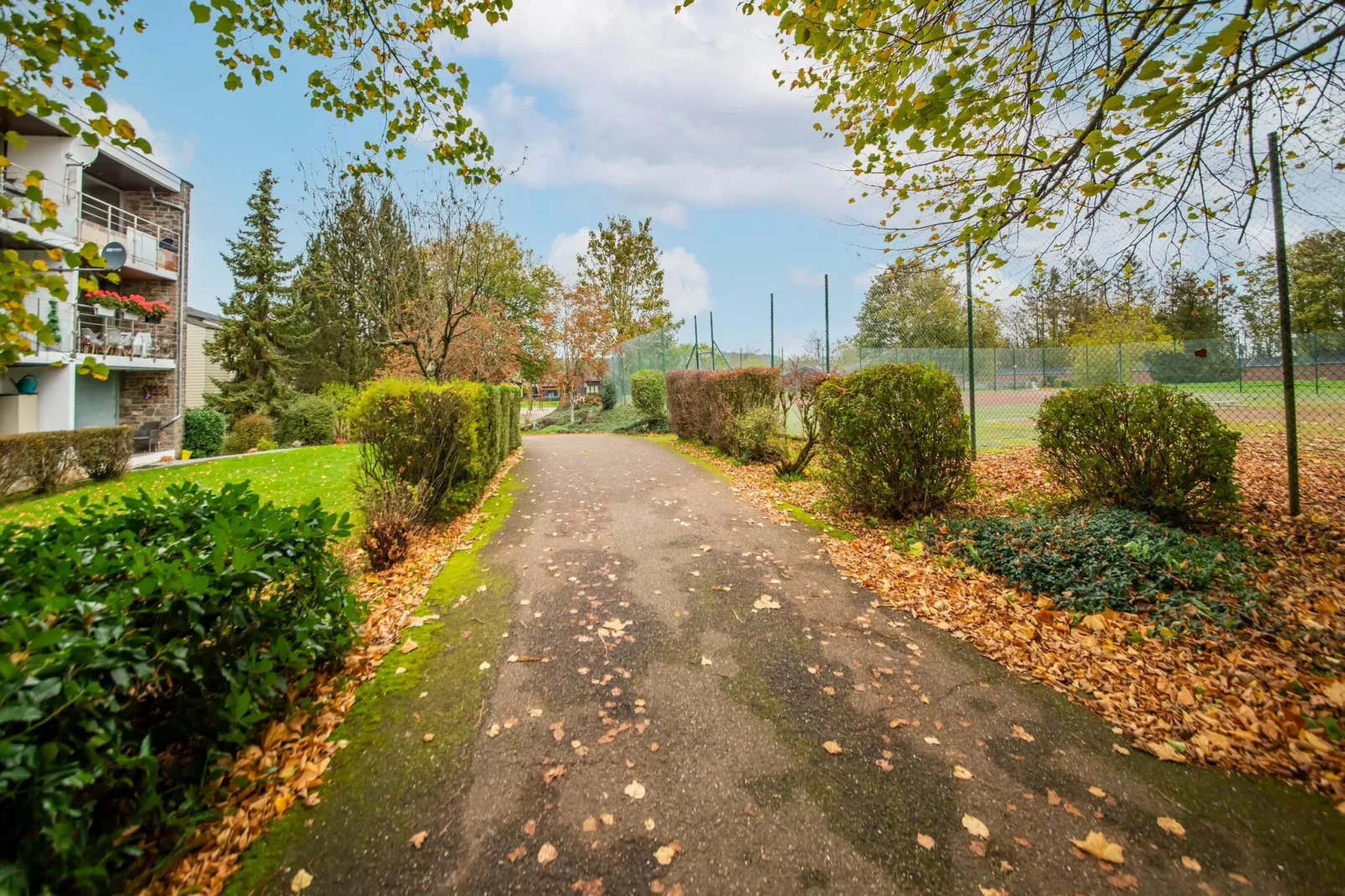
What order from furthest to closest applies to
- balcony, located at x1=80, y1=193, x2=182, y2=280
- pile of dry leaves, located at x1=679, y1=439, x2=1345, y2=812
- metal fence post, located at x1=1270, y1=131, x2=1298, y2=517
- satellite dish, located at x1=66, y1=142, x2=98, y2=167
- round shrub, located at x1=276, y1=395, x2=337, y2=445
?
round shrub, located at x1=276, y1=395, x2=337, y2=445 → balcony, located at x1=80, y1=193, x2=182, y2=280 → satellite dish, located at x1=66, y1=142, x2=98, y2=167 → metal fence post, located at x1=1270, y1=131, x2=1298, y2=517 → pile of dry leaves, located at x1=679, y1=439, x2=1345, y2=812

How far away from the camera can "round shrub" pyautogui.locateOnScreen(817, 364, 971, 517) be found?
5.47 metres

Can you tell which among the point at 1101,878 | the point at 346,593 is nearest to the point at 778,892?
the point at 1101,878

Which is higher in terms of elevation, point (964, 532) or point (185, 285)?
point (185, 285)

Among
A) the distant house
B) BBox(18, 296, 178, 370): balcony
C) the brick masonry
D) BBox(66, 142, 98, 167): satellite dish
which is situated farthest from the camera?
the distant house

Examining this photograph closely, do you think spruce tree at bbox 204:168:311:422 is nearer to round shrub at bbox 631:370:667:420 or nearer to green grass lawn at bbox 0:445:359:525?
green grass lawn at bbox 0:445:359:525

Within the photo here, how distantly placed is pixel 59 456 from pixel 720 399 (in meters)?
12.6

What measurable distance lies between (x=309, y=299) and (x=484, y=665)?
32497 millimetres

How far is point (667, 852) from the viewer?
1993mm

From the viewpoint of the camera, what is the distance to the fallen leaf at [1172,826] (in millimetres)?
2023

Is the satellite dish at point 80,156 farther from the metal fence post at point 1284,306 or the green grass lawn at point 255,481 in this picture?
the metal fence post at point 1284,306

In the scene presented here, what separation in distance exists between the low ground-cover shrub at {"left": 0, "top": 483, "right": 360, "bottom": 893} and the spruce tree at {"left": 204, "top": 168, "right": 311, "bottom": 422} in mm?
23846

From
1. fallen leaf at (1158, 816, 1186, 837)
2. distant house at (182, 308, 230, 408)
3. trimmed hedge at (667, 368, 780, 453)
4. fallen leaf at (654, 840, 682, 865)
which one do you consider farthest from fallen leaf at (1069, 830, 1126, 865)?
Answer: distant house at (182, 308, 230, 408)

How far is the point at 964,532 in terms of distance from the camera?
4.88 meters

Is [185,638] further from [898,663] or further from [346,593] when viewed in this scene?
[898,663]
